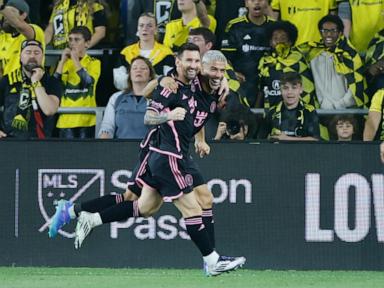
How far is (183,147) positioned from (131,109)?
2.49 m

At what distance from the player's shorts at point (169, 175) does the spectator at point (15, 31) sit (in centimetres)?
382

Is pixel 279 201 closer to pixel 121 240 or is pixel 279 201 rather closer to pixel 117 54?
pixel 121 240

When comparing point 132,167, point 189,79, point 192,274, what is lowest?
point 192,274

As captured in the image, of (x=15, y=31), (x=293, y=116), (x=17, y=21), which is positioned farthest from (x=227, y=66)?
(x=15, y=31)

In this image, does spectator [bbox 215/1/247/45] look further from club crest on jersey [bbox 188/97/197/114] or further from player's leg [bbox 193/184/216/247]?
club crest on jersey [bbox 188/97/197/114]

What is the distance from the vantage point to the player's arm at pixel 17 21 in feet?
47.2

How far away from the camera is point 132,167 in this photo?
1272 centimetres

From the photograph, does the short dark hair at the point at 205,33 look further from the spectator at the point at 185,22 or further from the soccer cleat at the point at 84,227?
the soccer cleat at the point at 84,227

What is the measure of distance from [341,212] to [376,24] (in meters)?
2.84

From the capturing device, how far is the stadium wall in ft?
41.1

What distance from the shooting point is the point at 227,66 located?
13.8 meters

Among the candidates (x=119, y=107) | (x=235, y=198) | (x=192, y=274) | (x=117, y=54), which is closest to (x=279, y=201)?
(x=235, y=198)

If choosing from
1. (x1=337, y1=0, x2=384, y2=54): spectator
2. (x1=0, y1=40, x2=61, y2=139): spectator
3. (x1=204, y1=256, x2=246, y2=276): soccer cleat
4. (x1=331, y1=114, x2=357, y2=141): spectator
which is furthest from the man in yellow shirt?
(x1=204, y1=256, x2=246, y2=276): soccer cleat

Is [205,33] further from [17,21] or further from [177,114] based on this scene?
[177,114]
